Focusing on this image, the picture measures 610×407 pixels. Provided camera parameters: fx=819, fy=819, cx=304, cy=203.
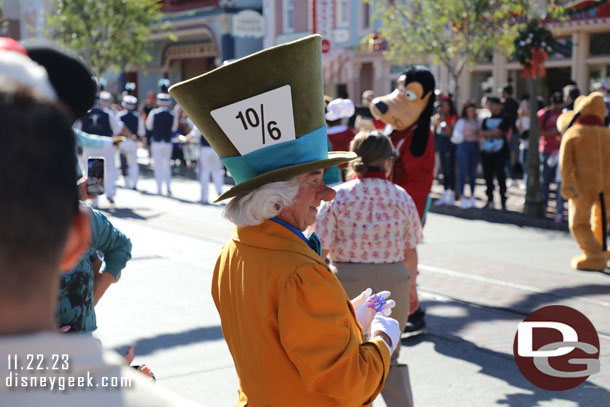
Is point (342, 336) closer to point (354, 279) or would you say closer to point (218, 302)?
point (218, 302)

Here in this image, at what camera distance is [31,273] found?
101 cm

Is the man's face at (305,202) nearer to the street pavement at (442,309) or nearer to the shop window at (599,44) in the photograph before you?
the street pavement at (442,309)

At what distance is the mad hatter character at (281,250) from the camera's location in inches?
96.3

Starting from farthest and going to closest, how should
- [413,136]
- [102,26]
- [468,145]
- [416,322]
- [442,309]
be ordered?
1. [102,26]
2. [468,145]
3. [442,309]
4. [413,136]
5. [416,322]

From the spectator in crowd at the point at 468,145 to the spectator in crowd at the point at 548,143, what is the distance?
43.5 inches

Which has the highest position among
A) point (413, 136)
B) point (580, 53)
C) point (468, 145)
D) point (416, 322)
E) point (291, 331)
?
point (580, 53)

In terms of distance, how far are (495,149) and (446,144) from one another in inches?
56.4

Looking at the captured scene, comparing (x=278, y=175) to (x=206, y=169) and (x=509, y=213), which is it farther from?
(x=206, y=169)

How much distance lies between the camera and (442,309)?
281 inches

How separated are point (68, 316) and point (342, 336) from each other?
1.15 metres

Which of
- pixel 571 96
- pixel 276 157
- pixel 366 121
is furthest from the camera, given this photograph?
pixel 571 96

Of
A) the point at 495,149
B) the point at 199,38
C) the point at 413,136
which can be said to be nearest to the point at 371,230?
the point at 413,136

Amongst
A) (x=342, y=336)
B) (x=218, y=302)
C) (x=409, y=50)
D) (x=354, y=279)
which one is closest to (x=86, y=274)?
(x=218, y=302)

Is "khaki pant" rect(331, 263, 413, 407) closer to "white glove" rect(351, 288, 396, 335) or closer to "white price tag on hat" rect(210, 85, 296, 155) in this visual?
"white glove" rect(351, 288, 396, 335)
